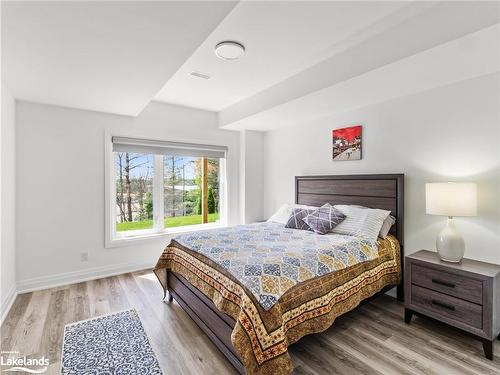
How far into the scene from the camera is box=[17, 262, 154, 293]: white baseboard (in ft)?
10.1

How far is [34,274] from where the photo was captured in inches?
123

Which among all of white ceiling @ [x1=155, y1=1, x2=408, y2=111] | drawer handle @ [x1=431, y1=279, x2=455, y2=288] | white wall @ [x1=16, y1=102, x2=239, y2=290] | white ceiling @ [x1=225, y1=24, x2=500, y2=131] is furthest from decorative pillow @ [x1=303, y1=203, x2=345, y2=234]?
white wall @ [x1=16, y1=102, x2=239, y2=290]

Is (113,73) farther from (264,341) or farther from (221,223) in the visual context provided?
(221,223)

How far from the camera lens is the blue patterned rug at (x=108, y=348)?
5.91ft

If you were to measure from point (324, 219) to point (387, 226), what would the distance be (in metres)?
0.65

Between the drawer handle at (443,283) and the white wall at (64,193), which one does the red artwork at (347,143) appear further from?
the white wall at (64,193)

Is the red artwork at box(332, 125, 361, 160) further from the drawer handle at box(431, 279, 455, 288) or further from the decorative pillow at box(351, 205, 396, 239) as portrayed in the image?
the drawer handle at box(431, 279, 455, 288)

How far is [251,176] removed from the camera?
185 inches

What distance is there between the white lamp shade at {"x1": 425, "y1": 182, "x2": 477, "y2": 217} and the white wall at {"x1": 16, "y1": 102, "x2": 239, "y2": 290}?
351 cm

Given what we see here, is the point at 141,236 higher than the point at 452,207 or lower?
lower

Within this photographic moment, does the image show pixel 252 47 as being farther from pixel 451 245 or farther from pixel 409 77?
pixel 451 245

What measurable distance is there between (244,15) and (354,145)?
211 centimetres

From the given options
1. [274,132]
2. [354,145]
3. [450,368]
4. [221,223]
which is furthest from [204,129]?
[450,368]

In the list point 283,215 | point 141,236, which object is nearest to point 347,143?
point 283,215
